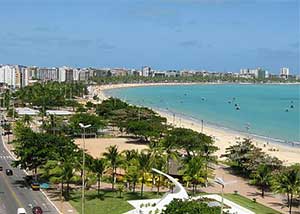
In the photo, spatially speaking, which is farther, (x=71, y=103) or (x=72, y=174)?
(x=71, y=103)

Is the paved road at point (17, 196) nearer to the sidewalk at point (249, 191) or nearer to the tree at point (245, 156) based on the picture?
the sidewalk at point (249, 191)

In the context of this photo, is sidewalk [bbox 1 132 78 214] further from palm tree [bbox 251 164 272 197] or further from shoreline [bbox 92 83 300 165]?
shoreline [bbox 92 83 300 165]

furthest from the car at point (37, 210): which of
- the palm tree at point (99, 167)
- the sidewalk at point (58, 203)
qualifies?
the palm tree at point (99, 167)

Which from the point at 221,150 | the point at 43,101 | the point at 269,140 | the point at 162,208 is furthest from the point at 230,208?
the point at 43,101

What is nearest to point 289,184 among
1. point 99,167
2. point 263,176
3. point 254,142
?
point 263,176

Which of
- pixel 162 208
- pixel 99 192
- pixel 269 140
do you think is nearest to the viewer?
pixel 162 208

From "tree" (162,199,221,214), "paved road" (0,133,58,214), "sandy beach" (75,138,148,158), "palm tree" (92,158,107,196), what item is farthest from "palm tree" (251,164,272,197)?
"sandy beach" (75,138,148,158)

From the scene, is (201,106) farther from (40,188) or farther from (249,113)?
(40,188)
